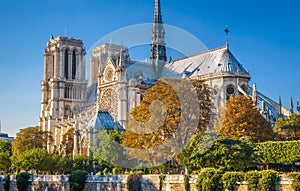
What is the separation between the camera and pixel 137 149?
40688 mm

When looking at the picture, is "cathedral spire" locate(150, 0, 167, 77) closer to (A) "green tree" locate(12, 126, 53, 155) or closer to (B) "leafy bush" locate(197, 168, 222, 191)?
(A) "green tree" locate(12, 126, 53, 155)

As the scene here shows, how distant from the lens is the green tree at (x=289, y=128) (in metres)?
46.5

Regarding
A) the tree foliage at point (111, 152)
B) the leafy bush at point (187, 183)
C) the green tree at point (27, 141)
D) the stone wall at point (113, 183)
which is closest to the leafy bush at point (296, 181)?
the stone wall at point (113, 183)

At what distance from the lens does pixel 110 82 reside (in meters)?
69.4

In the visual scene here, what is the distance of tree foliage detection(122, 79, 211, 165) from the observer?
39.2 meters

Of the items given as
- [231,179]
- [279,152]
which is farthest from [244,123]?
[231,179]

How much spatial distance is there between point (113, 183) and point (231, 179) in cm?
984

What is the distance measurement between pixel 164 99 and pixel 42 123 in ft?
161

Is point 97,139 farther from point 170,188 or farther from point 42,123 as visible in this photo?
point 42,123

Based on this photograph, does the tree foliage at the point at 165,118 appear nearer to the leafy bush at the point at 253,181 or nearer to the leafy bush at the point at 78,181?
the leafy bush at the point at 78,181

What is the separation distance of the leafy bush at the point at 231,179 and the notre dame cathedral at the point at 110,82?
83.9 ft

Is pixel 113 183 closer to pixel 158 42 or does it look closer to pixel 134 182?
pixel 134 182

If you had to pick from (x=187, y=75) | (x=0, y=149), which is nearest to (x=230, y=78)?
(x=187, y=75)

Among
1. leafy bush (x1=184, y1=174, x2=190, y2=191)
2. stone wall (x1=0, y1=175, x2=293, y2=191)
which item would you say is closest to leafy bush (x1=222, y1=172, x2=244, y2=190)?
stone wall (x1=0, y1=175, x2=293, y2=191)
